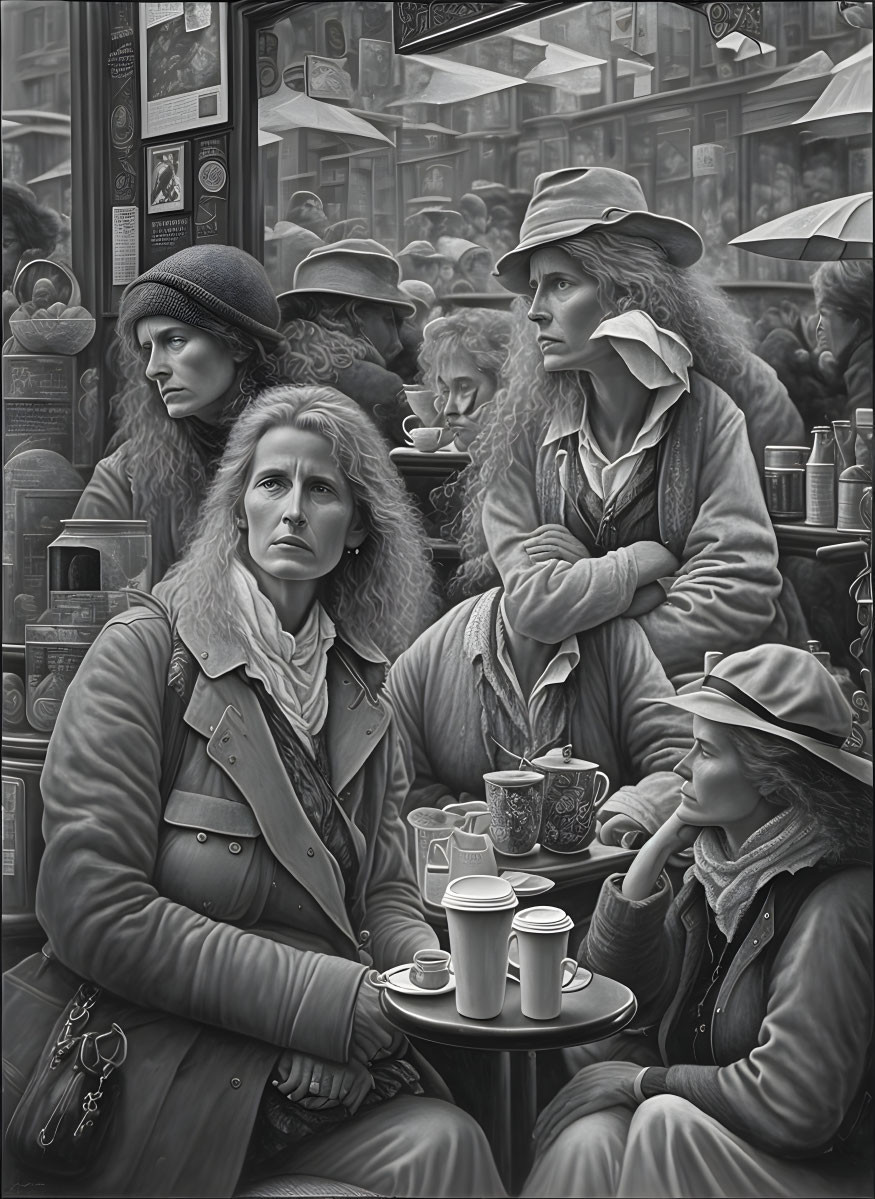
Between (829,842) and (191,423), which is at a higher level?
(191,423)

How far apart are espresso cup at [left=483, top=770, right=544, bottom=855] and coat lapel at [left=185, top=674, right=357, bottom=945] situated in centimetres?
32

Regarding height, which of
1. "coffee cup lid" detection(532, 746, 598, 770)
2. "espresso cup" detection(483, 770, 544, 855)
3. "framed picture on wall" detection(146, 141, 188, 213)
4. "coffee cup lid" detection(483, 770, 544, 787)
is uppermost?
"framed picture on wall" detection(146, 141, 188, 213)

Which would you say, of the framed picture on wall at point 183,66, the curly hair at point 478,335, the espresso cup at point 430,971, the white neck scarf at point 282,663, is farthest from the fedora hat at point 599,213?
the espresso cup at point 430,971

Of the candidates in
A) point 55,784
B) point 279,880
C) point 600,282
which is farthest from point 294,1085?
point 600,282

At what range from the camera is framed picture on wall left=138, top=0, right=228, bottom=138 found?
2.54 meters

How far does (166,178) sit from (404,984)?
1.61 metres

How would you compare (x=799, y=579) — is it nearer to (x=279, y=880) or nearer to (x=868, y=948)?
(x=868, y=948)

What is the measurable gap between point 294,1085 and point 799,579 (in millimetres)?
1292

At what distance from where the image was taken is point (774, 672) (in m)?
2.32

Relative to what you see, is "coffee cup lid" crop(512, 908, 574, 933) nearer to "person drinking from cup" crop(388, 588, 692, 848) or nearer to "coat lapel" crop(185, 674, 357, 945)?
"person drinking from cup" crop(388, 588, 692, 848)

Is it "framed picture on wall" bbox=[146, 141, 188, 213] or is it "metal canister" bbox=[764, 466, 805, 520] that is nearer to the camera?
"metal canister" bbox=[764, 466, 805, 520]

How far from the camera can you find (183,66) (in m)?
2.58

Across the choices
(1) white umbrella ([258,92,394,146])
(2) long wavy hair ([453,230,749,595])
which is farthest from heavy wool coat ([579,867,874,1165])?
(1) white umbrella ([258,92,394,146])

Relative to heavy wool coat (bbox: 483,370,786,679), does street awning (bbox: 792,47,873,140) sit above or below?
above
